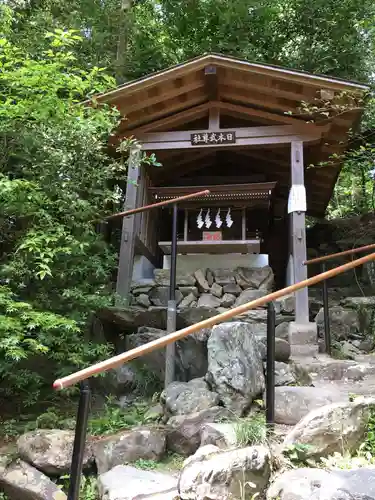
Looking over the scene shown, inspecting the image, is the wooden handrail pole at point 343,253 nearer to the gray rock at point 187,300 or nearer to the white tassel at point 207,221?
the gray rock at point 187,300

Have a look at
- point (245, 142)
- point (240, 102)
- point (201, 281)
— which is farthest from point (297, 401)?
point (240, 102)

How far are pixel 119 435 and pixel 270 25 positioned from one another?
11375mm

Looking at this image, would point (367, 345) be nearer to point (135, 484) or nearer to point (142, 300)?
point (142, 300)

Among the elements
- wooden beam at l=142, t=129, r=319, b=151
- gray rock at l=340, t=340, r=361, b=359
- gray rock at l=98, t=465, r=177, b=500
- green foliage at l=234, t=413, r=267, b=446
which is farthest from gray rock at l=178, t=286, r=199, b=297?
green foliage at l=234, t=413, r=267, b=446

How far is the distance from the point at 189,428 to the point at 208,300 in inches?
160

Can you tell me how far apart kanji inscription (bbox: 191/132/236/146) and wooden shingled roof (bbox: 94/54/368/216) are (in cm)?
30

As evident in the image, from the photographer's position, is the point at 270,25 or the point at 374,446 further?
the point at 270,25

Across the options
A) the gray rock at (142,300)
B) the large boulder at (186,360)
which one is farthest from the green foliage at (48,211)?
the gray rock at (142,300)

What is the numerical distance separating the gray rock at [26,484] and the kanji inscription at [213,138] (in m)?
5.76

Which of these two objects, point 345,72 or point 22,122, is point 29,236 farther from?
point 345,72

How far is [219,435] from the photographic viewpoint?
138 inches

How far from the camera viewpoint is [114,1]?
37.6ft

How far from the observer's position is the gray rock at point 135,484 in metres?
3.01

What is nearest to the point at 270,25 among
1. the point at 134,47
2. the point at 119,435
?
the point at 134,47
